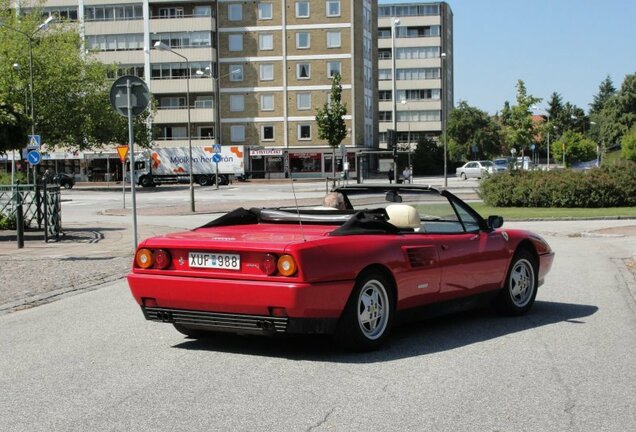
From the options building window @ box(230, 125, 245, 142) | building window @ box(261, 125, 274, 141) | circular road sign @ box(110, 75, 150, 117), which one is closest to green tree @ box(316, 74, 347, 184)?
building window @ box(261, 125, 274, 141)

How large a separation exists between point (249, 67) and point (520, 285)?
7859cm

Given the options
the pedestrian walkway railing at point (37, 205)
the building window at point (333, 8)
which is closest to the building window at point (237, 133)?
the building window at point (333, 8)

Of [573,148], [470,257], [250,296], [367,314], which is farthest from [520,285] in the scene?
[573,148]

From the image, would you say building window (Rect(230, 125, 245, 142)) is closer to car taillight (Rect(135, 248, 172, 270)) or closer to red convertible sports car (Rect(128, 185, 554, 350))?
red convertible sports car (Rect(128, 185, 554, 350))

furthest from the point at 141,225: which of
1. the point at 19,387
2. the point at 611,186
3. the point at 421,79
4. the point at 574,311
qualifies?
the point at 421,79

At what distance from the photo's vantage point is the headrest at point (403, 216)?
7.59 m

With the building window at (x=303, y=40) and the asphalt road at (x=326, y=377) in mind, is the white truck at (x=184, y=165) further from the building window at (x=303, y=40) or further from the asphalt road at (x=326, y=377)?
the asphalt road at (x=326, y=377)

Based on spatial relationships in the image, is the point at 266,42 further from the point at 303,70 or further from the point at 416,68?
the point at 416,68

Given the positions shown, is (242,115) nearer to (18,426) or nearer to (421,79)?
(421,79)

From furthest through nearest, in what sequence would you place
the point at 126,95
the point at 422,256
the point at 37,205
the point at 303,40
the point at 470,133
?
the point at 470,133
the point at 303,40
the point at 37,205
the point at 126,95
the point at 422,256

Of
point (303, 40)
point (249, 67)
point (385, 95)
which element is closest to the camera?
point (303, 40)

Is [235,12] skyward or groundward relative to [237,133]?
skyward

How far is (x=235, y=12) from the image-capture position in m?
85.7

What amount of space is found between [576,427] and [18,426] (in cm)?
314
